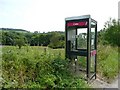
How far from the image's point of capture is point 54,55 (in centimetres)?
565

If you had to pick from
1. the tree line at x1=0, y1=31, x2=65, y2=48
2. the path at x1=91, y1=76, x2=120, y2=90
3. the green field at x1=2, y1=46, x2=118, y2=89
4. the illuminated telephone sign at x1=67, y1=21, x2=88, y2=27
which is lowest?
the path at x1=91, y1=76, x2=120, y2=90

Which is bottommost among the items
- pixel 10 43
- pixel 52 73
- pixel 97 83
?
pixel 97 83

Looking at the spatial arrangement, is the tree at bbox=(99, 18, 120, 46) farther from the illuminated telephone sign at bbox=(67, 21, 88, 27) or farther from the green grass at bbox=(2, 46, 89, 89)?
the green grass at bbox=(2, 46, 89, 89)

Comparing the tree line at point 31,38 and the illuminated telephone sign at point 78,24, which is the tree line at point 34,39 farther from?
the illuminated telephone sign at point 78,24

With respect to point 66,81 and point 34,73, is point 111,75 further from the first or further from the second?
point 34,73

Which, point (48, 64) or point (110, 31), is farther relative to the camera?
point (110, 31)

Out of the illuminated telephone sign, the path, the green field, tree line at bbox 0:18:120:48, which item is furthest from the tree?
the green field

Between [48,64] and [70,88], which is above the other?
[48,64]

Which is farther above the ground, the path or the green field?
the green field

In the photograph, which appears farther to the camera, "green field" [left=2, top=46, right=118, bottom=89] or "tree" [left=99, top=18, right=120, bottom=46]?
"tree" [left=99, top=18, right=120, bottom=46]

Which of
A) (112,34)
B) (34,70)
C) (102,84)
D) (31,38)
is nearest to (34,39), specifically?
(31,38)

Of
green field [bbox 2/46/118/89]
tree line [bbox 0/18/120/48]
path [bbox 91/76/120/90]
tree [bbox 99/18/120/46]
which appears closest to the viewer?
green field [bbox 2/46/118/89]

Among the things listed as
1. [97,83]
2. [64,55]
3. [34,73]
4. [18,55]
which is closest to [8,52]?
[18,55]

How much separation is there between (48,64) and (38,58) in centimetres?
32
